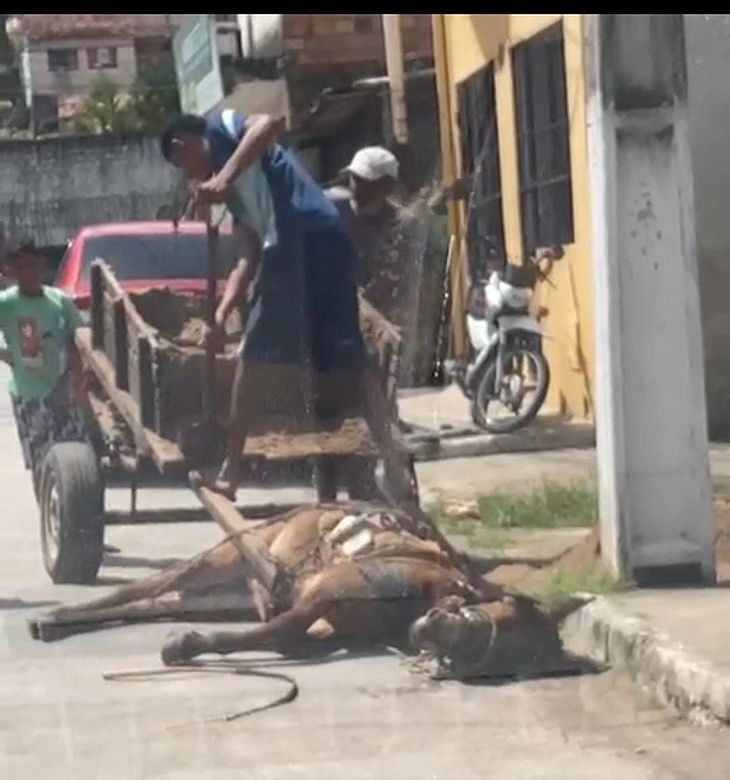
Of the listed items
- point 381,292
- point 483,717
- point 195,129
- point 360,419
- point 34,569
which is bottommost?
point 483,717

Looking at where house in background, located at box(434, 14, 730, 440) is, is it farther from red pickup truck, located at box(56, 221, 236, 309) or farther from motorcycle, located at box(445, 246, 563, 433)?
red pickup truck, located at box(56, 221, 236, 309)

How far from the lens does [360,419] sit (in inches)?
207

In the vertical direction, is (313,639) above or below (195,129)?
below

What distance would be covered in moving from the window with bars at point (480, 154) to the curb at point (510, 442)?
1.56 m

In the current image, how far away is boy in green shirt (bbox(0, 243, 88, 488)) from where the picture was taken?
18.2 feet

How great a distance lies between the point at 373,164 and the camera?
15.9ft

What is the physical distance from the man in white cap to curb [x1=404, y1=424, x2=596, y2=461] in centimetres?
169

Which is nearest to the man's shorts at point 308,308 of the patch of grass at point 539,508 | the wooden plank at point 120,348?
the wooden plank at point 120,348

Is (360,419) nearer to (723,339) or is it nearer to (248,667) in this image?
(248,667)

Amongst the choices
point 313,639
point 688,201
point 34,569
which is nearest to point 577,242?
point 688,201

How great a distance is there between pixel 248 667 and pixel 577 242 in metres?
1.86

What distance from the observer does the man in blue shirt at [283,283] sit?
4508mm

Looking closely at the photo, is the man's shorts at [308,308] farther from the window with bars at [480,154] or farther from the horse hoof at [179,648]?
the horse hoof at [179,648]

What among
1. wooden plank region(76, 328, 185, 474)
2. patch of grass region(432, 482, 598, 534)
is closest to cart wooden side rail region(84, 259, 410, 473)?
wooden plank region(76, 328, 185, 474)
